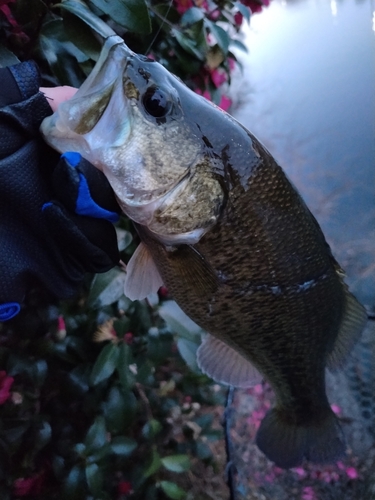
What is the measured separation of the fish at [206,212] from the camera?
58cm

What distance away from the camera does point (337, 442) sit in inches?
38.3

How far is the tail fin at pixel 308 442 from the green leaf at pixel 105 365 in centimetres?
42

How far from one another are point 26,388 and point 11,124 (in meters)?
0.59

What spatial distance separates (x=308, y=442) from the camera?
3.21 feet

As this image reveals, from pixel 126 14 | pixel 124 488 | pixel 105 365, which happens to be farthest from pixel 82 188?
pixel 124 488

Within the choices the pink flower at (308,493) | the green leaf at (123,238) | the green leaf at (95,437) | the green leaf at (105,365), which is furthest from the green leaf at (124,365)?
the pink flower at (308,493)

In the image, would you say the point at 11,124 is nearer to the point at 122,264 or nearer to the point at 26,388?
the point at 122,264

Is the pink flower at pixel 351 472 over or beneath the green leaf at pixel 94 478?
beneath

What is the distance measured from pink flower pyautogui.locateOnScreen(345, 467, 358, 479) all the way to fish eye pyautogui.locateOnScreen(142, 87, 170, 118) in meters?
1.67

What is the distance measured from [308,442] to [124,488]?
52cm

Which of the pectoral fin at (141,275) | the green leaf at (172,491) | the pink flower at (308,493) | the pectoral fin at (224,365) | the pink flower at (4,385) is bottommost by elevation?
the pink flower at (308,493)

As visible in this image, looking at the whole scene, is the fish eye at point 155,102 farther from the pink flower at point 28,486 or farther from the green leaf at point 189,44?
the pink flower at point 28,486

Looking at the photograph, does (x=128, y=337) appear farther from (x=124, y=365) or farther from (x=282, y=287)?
(x=282, y=287)

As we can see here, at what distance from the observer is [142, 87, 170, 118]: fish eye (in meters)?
0.60
